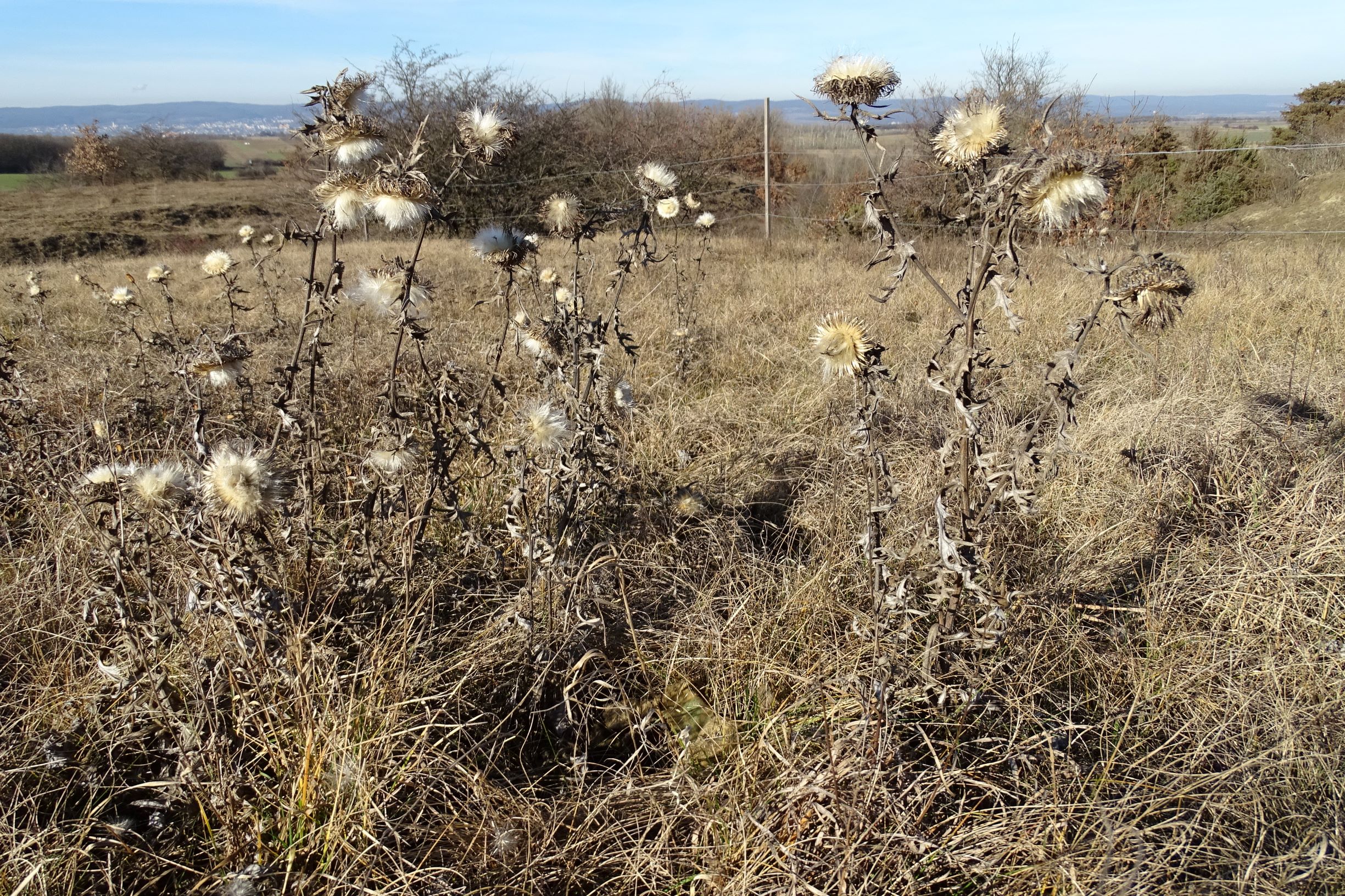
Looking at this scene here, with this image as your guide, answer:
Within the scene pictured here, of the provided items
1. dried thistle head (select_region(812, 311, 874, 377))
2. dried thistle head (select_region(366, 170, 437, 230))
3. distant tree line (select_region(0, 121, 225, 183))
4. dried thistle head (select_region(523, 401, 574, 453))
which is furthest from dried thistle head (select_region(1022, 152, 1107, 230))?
distant tree line (select_region(0, 121, 225, 183))

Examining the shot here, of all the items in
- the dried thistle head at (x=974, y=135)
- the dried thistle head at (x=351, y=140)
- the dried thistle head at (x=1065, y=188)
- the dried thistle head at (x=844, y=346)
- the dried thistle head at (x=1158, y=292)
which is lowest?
the dried thistle head at (x=844, y=346)

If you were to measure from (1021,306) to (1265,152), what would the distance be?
31.0ft

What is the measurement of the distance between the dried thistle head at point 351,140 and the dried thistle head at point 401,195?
0.43 ft

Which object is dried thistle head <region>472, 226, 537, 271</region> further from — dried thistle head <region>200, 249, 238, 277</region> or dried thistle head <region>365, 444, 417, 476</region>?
dried thistle head <region>200, 249, 238, 277</region>

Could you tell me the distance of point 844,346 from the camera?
1.87m

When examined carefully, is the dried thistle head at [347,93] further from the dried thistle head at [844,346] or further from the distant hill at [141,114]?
the distant hill at [141,114]

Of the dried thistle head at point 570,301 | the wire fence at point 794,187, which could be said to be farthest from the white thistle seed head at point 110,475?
the wire fence at point 794,187

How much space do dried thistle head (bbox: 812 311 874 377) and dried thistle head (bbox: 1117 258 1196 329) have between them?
0.59 metres

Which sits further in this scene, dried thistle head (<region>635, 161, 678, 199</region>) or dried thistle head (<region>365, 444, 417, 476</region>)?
dried thistle head (<region>635, 161, 678, 199</region>)

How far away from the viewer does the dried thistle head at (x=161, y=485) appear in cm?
185

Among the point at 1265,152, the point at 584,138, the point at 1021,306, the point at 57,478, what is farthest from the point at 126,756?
the point at 584,138

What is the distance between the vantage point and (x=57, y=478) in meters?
3.04

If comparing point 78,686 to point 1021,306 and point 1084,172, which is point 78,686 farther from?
point 1021,306

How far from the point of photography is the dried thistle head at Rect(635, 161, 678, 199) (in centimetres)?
277
